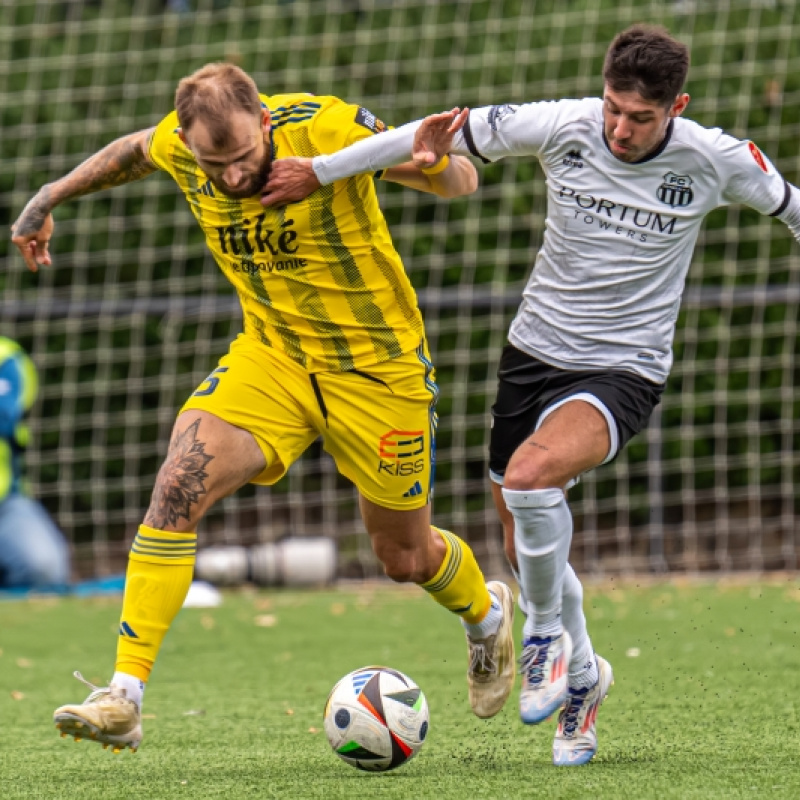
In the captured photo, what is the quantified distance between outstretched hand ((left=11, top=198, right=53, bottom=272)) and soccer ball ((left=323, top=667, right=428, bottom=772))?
1710 mm

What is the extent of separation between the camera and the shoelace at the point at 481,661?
4953 millimetres

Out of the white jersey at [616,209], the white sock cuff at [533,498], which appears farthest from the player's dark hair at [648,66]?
the white sock cuff at [533,498]

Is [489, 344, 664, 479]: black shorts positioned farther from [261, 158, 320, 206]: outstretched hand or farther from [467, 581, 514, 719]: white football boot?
[261, 158, 320, 206]: outstretched hand

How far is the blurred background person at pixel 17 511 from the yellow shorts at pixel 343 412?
5100mm

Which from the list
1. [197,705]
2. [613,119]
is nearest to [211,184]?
[613,119]

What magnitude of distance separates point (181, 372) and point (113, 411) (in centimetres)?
60

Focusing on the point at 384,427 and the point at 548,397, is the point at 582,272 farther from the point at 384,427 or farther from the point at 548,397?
the point at 384,427

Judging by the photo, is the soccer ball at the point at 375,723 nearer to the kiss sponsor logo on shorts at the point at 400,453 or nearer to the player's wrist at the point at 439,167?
the kiss sponsor logo on shorts at the point at 400,453

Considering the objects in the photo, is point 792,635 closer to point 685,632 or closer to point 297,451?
point 685,632

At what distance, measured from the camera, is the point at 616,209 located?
4559mm

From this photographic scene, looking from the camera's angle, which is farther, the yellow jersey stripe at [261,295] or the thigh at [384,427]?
the thigh at [384,427]

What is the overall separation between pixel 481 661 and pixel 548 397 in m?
0.97

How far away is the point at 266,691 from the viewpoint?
6.02 m

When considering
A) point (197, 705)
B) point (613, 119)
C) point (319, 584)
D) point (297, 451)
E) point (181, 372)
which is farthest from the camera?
point (181, 372)
